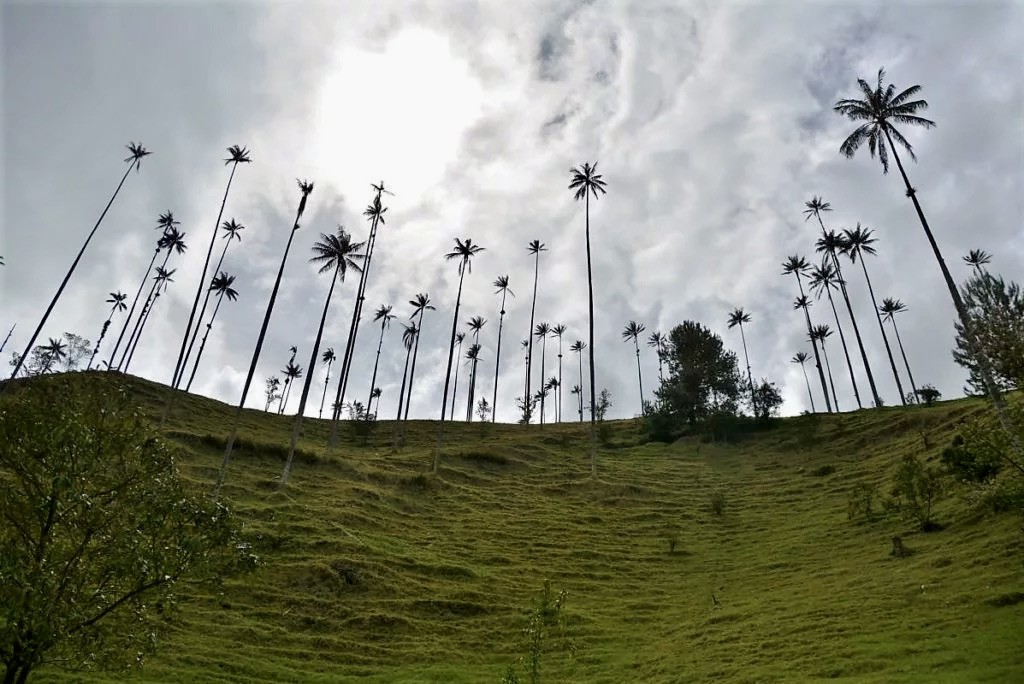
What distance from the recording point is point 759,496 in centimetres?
5359

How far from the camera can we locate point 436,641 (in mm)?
29531

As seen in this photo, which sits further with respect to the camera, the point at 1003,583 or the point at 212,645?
the point at 212,645

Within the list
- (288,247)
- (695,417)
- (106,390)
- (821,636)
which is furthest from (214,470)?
(695,417)

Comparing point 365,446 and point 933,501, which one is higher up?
point 365,446

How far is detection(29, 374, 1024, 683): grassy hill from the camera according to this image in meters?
23.4

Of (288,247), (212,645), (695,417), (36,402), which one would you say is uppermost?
(288,247)

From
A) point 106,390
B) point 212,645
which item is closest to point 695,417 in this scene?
point 212,645

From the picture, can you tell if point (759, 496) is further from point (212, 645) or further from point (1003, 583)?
point (212, 645)

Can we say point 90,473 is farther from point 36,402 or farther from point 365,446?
point 365,446

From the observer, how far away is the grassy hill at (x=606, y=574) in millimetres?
23359

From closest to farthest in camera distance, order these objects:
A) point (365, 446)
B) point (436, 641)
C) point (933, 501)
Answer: point (436, 641) < point (933, 501) < point (365, 446)

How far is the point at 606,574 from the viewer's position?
129ft

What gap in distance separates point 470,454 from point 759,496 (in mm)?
28961

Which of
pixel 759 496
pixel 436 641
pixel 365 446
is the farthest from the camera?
pixel 365 446
